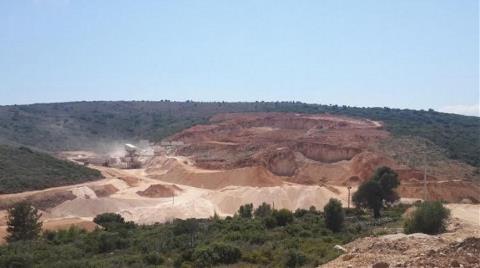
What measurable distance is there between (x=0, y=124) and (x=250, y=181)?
247 ft

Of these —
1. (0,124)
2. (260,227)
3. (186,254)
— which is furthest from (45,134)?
(186,254)

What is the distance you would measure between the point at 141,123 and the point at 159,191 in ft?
253

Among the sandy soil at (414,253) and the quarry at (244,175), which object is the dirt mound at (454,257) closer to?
the sandy soil at (414,253)

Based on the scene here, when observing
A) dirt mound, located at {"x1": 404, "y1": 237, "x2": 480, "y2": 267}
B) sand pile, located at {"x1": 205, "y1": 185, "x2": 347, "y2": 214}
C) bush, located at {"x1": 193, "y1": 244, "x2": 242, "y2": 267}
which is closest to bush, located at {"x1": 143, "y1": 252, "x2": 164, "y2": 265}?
bush, located at {"x1": 193, "y1": 244, "x2": 242, "y2": 267}

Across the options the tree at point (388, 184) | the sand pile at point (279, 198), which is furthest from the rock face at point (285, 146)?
the tree at point (388, 184)

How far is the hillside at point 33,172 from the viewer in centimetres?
5966

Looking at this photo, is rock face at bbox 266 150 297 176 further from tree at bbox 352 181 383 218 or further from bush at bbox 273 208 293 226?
bush at bbox 273 208 293 226

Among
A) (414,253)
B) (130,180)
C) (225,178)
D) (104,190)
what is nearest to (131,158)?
(130,180)

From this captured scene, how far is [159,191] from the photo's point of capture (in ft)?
212

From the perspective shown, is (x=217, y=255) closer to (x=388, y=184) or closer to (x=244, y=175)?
(x=388, y=184)

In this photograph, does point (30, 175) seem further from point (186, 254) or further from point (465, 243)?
point (465, 243)

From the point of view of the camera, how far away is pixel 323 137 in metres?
83.5

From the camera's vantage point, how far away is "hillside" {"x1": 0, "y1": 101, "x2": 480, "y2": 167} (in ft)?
302

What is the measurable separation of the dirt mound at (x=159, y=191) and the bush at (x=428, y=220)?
41.1 metres
